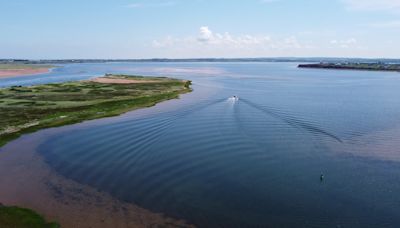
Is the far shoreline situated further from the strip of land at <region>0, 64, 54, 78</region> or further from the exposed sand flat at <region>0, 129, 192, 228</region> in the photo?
the exposed sand flat at <region>0, 129, 192, 228</region>

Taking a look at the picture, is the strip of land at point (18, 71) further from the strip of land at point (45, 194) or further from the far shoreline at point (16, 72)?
the strip of land at point (45, 194)

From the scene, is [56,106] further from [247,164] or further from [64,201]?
[247,164]

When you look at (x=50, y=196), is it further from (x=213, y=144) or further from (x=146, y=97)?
(x=146, y=97)

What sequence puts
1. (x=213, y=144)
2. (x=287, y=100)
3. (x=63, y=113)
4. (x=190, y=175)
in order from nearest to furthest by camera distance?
(x=190, y=175), (x=213, y=144), (x=63, y=113), (x=287, y=100)

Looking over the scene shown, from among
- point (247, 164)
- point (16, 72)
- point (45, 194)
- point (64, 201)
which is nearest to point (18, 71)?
point (16, 72)

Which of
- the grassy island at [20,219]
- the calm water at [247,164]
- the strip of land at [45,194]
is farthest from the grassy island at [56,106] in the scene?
the grassy island at [20,219]

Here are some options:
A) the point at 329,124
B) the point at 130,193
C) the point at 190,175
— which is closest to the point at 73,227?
the point at 130,193

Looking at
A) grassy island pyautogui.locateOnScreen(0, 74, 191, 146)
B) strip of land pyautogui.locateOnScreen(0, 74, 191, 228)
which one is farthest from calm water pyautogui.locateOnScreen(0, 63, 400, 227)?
grassy island pyautogui.locateOnScreen(0, 74, 191, 146)
